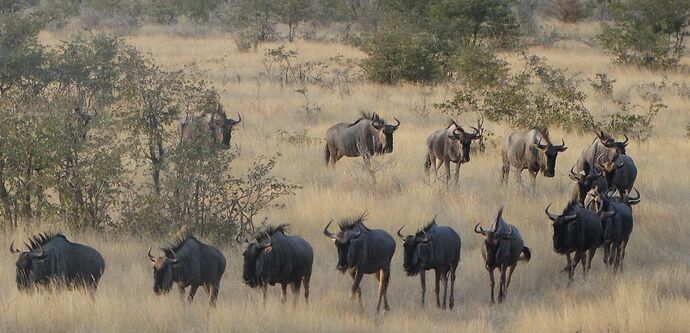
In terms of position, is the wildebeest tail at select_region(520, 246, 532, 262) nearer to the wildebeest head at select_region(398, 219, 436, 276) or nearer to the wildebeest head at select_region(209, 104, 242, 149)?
the wildebeest head at select_region(398, 219, 436, 276)

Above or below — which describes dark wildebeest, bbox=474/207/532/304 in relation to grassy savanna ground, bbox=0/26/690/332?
above

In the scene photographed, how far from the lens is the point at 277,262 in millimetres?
8828

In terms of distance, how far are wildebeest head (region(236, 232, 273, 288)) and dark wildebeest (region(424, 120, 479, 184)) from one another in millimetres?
6324

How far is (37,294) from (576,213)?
17.5ft

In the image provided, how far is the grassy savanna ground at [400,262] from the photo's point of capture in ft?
26.0

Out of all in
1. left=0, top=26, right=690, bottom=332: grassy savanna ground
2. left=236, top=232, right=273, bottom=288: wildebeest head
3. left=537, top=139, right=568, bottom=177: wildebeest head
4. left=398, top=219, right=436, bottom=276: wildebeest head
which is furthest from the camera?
left=537, top=139, right=568, bottom=177: wildebeest head

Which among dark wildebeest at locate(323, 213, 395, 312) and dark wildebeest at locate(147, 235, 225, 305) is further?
dark wildebeest at locate(323, 213, 395, 312)

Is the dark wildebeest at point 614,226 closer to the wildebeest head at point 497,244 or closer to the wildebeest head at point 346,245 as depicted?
the wildebeest head at point 497,244

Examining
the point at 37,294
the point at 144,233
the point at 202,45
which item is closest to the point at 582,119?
the point at 144,233

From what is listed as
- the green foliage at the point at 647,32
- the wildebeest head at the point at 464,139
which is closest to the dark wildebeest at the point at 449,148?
the wildebeest head at the point at 464,139

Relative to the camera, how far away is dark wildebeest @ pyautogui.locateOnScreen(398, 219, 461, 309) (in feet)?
30.6

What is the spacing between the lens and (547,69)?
24953 millimetres

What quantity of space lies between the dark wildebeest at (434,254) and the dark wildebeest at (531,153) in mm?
4853

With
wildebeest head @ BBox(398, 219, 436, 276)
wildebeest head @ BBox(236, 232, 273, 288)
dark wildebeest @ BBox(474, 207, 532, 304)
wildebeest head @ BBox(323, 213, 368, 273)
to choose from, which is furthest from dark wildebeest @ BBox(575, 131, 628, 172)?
wildebeest head @ BBox(236, 232, 273, 288)
